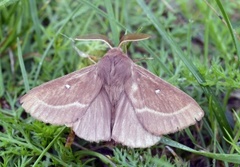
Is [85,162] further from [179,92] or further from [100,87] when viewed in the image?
[179,92]

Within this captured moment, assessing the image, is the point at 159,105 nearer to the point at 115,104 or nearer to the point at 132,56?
the point at 115,104

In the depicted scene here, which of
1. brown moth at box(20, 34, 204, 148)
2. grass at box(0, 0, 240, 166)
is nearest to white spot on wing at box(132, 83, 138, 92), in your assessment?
brown moth at box(20, 34, 204, 148)

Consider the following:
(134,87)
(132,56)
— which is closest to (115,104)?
(134,87)

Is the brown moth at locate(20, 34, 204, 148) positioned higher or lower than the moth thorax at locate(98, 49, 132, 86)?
lower

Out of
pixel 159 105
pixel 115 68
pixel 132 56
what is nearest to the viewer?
pixel 159 105

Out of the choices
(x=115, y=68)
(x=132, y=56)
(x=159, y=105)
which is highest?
(x=115, y=68)

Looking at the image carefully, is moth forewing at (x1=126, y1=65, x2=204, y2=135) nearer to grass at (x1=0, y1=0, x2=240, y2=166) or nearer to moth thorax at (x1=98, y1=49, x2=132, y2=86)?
moth thorax at (x1=98, y1=49, x2=132, y2=86)
